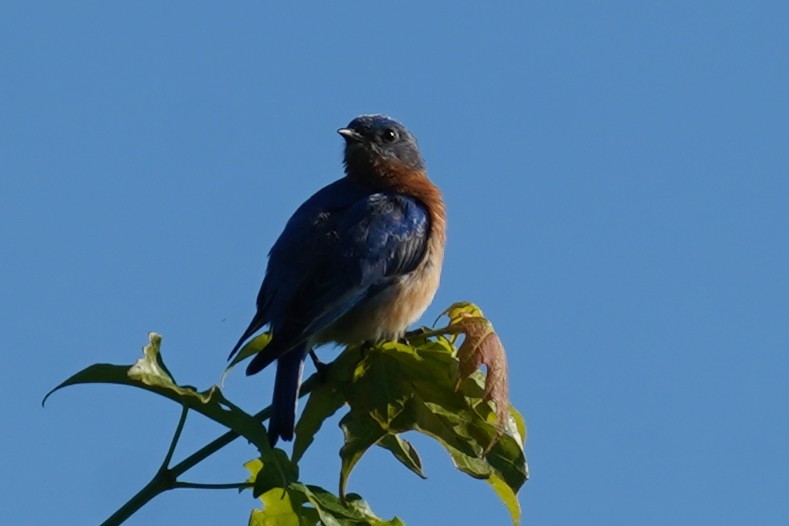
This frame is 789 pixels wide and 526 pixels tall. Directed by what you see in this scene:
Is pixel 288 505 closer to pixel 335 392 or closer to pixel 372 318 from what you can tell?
pixel 335 392

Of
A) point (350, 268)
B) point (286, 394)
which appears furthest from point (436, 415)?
point (350, 268)

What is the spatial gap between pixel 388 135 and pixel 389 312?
228 cm

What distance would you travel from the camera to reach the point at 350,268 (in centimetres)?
693

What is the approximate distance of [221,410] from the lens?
3.46 meters

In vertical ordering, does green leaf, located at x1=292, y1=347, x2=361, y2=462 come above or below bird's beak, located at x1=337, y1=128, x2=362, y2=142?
below

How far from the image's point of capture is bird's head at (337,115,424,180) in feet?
27.9

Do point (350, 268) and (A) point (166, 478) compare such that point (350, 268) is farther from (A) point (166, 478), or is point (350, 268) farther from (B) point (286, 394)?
(A) point (166, 478)

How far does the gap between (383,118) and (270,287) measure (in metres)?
2.46

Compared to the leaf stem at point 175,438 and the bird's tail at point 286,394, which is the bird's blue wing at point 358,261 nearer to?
the bird's tail at point 286,394

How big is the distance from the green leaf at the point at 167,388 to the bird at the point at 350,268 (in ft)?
6.24

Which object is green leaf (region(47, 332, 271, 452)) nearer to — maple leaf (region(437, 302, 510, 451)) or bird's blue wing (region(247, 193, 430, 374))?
maple leaf (region(437, 302, 510, 451))

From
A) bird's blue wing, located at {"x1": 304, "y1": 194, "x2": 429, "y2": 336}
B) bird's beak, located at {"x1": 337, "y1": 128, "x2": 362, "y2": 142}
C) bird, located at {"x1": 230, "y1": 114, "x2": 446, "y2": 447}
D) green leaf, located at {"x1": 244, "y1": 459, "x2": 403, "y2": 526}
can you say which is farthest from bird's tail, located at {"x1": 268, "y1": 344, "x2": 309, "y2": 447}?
bird's beak, located at {"x1": 337, "y1": 128, "x2": 362, "y2": 142}

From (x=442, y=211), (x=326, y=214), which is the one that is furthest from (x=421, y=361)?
(x=442, y=211)

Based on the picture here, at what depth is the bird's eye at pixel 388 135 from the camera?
874 centimetres
